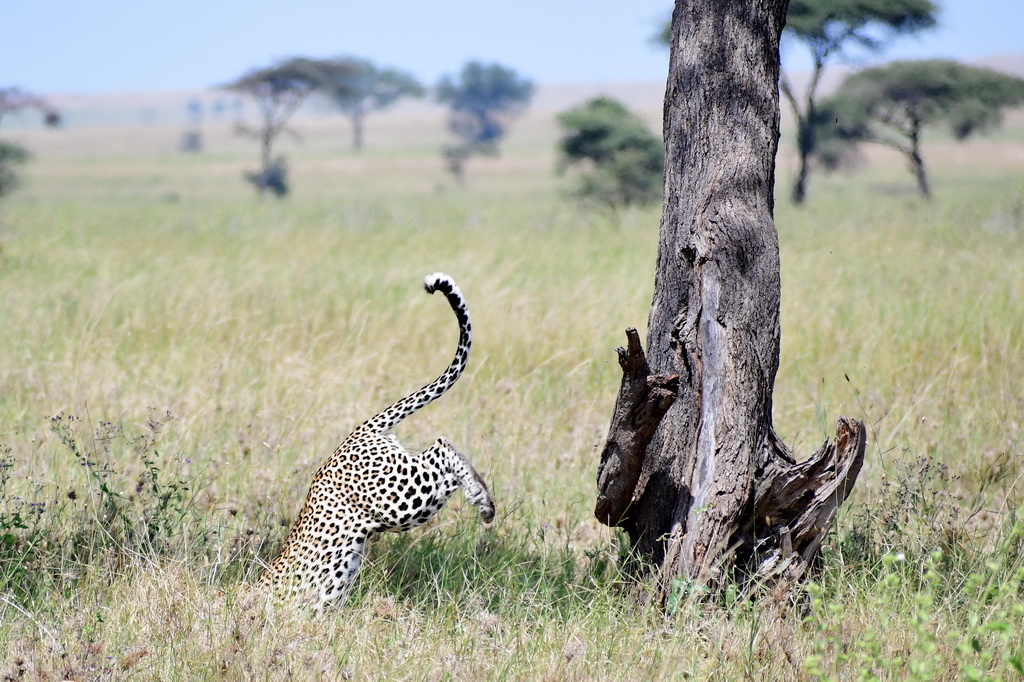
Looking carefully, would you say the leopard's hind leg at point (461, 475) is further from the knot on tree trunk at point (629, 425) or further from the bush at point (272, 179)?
the bush at point (272, 179)

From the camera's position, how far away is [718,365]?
10.3 ft

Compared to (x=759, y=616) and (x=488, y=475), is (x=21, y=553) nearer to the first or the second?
(x=488, y=475)

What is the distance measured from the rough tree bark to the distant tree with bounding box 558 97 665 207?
48.3 ft

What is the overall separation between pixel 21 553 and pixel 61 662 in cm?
92

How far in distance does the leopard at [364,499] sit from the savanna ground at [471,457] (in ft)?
0.46

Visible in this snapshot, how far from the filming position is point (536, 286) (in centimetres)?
856

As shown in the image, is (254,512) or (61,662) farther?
(254,512)

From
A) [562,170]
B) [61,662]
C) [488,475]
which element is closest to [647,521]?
[488,475]

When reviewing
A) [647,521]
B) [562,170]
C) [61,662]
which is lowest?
[61,662]

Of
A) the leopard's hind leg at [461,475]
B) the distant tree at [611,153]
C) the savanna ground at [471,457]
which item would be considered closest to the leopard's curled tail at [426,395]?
the leopard's hind leg at [461,475]

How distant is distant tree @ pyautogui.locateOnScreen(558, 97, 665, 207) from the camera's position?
1889cm

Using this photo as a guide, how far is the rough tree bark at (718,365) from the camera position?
314 cm

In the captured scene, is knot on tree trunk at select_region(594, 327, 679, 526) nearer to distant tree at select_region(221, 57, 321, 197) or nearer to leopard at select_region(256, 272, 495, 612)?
leopard at select_region(256, 272, 495, 612)

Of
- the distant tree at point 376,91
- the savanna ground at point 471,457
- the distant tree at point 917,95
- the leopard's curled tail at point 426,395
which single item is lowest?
the savanna ground at point 471,457
